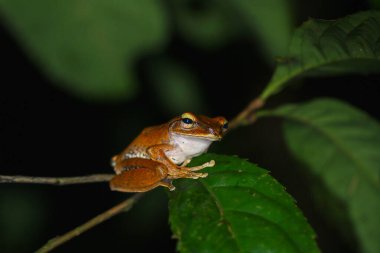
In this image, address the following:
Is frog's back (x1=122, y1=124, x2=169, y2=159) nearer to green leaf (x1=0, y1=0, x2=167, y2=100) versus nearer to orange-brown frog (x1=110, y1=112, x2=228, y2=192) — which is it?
orange-brown frog (x1=110, y1=112, x2=228, y2=192)

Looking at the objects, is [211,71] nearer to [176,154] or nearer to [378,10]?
[176,154]

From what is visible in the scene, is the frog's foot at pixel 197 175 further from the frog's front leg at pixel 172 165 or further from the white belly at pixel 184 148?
the white belly at pixel 184 148

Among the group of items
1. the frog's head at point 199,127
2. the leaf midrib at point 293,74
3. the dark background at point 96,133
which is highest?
the leaf midrib at point 293,74

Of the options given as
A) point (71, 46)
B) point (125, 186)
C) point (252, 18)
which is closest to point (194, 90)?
point (252, 18)

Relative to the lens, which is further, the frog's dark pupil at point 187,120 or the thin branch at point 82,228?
the frog's dark pupil at point 187,120

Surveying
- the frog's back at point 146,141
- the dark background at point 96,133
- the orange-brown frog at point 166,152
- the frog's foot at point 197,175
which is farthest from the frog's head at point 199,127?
the dark background at point 96,133

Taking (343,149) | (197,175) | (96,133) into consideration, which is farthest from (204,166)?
(96,133)

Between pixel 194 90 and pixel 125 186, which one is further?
pixel 194 90
